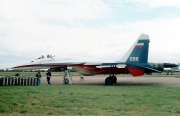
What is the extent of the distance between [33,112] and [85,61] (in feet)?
51.7

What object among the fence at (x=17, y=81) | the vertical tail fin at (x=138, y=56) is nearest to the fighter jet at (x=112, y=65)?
the vertical tail fin at (x=138, y=56)

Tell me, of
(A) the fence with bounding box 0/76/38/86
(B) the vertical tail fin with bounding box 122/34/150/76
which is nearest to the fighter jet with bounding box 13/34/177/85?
(B) the vertical tail fin with bounding box 122/34/150/76

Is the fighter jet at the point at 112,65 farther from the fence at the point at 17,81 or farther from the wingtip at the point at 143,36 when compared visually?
the fence at the point at 17,81

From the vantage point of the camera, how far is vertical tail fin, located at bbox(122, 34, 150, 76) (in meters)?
21.4

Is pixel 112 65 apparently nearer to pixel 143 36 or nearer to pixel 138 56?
pixel 138 56

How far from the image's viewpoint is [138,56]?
70.9 ft

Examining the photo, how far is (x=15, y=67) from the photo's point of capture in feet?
76.7

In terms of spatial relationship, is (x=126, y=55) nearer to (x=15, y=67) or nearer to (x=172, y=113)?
(x=15, y=67)

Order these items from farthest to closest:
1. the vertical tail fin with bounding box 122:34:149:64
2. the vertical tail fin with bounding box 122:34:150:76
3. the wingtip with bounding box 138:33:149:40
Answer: the wingtip with bounding box 138:33:149:40
the vertical tail fin with bounding box 122:34:149:64
the vertical tail fin with bounding box 122:34:150:76

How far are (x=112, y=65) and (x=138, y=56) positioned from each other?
2521 mm

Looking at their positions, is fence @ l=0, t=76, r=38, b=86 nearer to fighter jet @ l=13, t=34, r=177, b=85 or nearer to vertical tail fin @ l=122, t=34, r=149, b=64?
fighter jet @ l=13, t=34, r=177, b=85

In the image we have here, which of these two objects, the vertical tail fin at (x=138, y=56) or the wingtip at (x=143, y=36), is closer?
the vertical tail fin at (x=138, y=56)

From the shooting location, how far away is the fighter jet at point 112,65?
2141 cm

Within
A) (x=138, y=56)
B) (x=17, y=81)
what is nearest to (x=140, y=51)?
(x=138, y=56)
